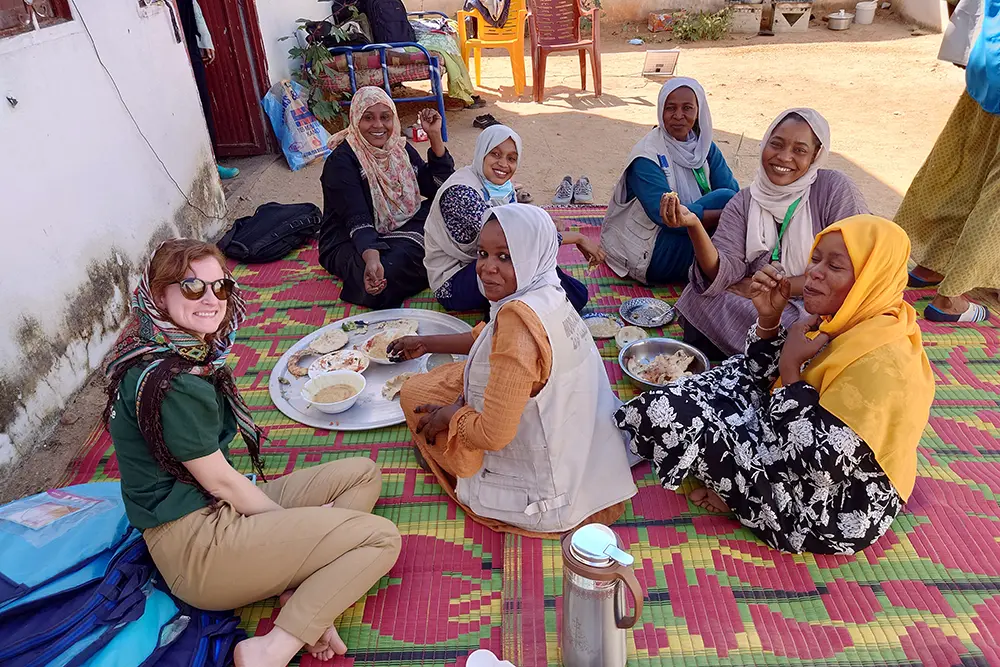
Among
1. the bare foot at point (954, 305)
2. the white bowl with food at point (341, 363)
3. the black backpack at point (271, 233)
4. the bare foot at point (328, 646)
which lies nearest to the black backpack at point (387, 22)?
the black backpack at point (271, 233)

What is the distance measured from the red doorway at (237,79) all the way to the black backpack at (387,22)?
1277 millimetres

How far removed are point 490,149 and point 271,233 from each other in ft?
6.09

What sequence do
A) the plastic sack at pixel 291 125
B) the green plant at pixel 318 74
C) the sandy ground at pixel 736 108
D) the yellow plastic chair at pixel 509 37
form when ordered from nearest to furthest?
the sandy ground at pixel 736 108, the plastic sack at pixel 291 125, the green plant at pixel 318 74, the yellow plastic chair at pixel 509 37

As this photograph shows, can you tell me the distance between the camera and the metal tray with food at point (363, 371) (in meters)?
2.86

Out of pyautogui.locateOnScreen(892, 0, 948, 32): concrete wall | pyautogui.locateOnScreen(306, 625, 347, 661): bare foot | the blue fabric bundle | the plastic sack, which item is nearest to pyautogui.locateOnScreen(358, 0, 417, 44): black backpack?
the plastic sack

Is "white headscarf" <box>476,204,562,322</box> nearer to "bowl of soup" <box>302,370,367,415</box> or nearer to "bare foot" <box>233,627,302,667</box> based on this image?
"bowl of soup" <box>302,370,367,415</box>

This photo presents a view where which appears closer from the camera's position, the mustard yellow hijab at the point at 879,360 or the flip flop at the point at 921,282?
the mustard yellow hijab at the point at 879,360

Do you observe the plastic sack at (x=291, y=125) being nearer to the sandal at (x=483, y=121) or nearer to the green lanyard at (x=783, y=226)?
the sandal at (x=483, y=121)

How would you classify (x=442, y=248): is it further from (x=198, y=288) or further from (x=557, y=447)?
(x=198, y=288)

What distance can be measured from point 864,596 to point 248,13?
634 centimetres

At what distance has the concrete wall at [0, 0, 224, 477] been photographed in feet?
9.32

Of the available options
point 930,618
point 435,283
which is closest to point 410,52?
point 435,283

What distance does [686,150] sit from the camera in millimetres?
3719

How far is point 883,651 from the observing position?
1918mm
